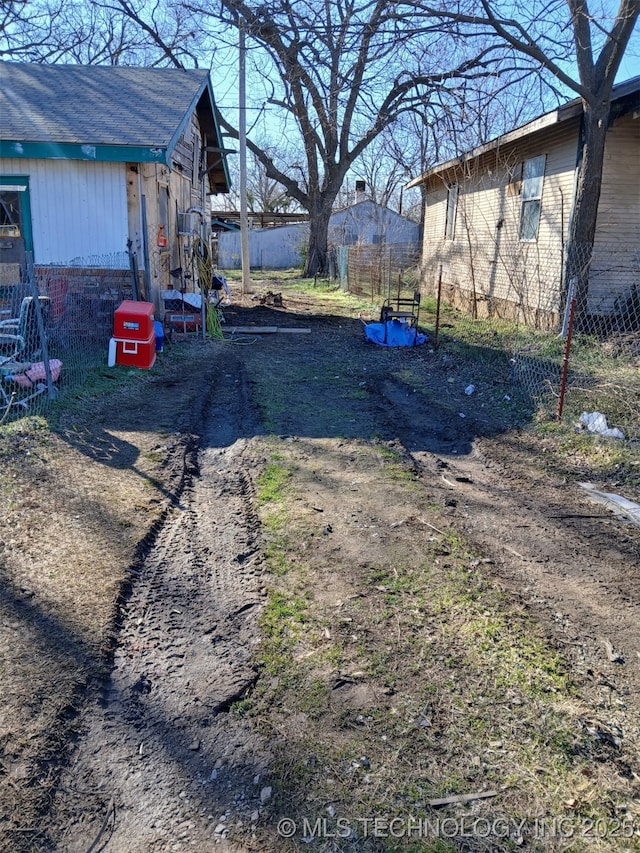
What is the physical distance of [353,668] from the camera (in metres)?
2.92

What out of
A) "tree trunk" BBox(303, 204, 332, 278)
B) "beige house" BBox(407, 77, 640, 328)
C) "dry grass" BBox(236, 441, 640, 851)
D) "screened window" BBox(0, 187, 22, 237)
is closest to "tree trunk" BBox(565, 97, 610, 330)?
"beige house" BBox(407, 77, 640, 328)

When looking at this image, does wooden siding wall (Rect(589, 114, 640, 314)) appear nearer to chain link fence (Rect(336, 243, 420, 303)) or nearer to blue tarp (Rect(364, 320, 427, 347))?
blue tarp (Rect(364, 320, 427, 347))

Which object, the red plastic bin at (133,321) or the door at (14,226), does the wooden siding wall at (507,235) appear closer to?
Result: the red plastic bin at (133,321)

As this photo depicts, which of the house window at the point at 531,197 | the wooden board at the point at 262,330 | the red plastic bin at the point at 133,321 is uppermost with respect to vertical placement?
the house window at the point at 531,197

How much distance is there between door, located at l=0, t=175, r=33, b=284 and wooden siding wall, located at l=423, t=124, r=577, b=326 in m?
9.40

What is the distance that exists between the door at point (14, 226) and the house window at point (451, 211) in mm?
12411

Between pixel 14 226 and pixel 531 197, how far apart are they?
10213mm

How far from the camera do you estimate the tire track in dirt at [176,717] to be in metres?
2.18

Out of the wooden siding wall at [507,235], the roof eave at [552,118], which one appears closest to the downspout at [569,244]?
the wooden siding wall at [507,235]

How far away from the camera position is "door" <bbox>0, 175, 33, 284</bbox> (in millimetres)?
10680

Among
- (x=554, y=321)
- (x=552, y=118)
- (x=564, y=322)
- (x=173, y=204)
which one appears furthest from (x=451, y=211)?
(x=173, y=204)

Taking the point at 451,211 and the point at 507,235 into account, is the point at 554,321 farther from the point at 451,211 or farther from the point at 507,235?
the point at 451,211

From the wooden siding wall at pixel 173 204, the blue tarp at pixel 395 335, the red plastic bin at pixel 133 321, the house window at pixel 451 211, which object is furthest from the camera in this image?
the house window at pixel 451 211

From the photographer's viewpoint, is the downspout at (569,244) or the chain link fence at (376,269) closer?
the downspout at (569,244)
